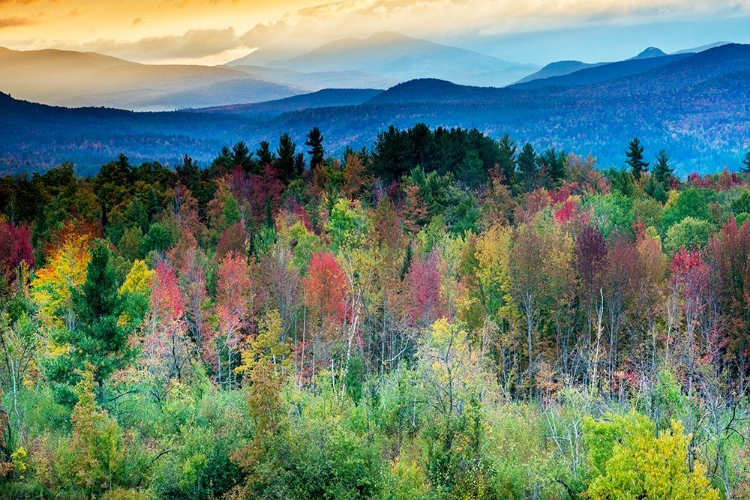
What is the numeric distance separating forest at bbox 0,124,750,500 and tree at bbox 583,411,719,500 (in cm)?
9

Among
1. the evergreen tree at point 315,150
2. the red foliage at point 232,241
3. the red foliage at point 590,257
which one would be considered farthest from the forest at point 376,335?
the evergreen tree at point 315,150

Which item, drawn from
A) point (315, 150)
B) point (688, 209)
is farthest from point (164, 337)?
point (315, 150)

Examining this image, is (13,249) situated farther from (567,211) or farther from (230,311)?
(567,211)

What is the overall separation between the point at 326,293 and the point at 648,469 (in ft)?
115

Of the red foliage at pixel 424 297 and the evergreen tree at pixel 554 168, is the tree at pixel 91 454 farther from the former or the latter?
the evergreen tree at pixel 554 168

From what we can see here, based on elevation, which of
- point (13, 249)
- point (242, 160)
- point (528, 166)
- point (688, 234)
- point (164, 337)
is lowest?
point (164, 337)

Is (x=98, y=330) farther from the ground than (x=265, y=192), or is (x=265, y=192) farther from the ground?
(x=265, y=192)

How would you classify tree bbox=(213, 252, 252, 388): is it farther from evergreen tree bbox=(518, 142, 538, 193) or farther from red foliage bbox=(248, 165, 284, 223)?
evergreen tree bbox=(518, 142, 538, 193)

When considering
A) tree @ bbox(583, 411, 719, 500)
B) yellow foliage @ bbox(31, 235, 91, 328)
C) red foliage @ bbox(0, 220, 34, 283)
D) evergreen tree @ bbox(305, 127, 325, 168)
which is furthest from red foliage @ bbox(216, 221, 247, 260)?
tree @ bbox(583, 411, 719, 500)

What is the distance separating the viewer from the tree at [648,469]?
22.2 m

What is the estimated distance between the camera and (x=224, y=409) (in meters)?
31.6

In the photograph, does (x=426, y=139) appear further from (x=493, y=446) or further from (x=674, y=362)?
(x=493, y=446)

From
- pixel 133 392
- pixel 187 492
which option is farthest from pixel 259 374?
pixel 133 392

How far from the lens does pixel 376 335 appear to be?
→ 5262 cm
